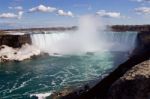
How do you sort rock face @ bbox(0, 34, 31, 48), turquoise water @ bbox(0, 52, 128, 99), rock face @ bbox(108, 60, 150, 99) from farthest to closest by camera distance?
rock face @ bbox(0, 34, 31, 48)
turquoise water @ bbox(0, 52, 128, 99)
rock face @ bbox(108, 60, 150, 99)

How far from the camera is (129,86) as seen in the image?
54.6 ft

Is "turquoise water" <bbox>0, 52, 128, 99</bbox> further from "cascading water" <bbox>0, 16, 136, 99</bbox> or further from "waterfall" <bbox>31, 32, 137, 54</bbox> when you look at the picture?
"waterfall" <bbox>31, 32, 137, 54</bbox>

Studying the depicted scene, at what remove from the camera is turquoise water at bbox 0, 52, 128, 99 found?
3169 centimetres

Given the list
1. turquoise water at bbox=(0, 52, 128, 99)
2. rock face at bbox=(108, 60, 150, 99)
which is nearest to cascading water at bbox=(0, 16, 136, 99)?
turquoise water at bbox=(0, 52, 128, 99)

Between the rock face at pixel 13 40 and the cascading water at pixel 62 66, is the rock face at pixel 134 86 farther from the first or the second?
the rock face at pixel 13 40

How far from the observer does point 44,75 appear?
39969 millimetres

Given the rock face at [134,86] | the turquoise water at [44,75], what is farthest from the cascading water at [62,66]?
the rock face at [134,86]

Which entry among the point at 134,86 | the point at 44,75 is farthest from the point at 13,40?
the point at 134,86

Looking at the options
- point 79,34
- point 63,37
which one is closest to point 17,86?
point 63,37

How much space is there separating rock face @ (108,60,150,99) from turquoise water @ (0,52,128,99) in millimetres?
13174

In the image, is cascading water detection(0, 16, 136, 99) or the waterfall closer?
cascading water detection(0, 16, 136, 99)

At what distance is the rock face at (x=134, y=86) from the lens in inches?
631

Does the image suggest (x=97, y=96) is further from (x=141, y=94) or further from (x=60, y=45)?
(x=60, y=45)

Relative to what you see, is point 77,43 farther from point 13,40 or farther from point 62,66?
point 62,66
